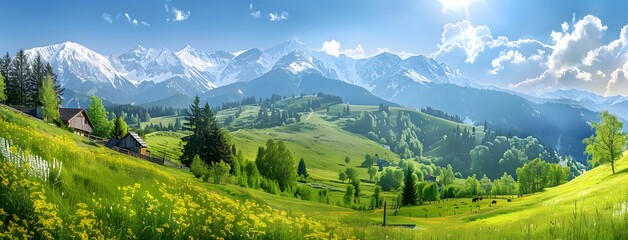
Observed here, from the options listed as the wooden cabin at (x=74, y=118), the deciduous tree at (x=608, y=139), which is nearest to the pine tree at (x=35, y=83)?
A: the wooden cabin at (x=74, y=118)

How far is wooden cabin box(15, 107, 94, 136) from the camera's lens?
9981 centimetres

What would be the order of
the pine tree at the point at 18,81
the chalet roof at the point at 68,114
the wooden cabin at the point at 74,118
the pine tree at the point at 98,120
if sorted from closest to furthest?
the wooden cabin at the point at 74,118 → the chalet roof at the point at 68,114 → the pine tree at the point at 98,120 → the pine tree at the point at 18,81

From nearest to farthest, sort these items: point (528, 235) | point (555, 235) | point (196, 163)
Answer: point (555, 235) < point (528, 235) < point (196, 163)

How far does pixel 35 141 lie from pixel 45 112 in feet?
308

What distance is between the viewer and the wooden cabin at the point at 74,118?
9981 cm

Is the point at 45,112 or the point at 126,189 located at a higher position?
the point at 45,112


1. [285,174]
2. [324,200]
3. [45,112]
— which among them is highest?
[45,112]

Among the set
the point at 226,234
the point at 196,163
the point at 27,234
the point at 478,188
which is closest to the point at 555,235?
the point at 226,234

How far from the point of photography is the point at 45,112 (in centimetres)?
9231

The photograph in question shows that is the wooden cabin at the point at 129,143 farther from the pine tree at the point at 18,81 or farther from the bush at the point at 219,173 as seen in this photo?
the pine tree at the point at 18,81

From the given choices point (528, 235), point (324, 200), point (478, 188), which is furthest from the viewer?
point (478, 188)

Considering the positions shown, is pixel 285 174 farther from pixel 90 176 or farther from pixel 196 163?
pixel 90 176

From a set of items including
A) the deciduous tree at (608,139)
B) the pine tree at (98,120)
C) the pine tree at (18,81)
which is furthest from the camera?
the pine tree at (18,81)

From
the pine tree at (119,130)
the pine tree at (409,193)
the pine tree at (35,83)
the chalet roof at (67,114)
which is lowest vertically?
the pine tree at (409,193)
